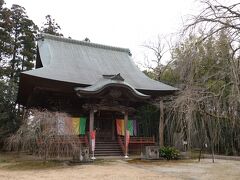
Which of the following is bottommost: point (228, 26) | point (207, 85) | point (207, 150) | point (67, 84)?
point (207, 150)

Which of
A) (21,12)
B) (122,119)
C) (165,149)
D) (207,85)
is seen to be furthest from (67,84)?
(21,12)

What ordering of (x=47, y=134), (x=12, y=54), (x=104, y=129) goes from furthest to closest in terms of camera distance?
(x=12, y=54), (x=104, y=129), (x=47, y=134)

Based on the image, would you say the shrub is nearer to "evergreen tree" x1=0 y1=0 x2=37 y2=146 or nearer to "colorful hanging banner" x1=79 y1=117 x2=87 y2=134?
"colorful hanging banner" x1=79 y1=117 x2=87 y2=134

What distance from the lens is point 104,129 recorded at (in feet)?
60.9

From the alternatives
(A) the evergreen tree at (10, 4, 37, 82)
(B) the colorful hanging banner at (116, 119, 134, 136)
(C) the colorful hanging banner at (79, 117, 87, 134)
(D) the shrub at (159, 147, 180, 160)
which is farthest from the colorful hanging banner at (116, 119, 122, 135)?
(A) the evergreen tree at (10, 4, 37, 82)

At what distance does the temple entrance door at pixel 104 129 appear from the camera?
712 inches

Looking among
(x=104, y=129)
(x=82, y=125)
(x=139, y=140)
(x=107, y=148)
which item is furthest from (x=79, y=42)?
(x=107, y=148)

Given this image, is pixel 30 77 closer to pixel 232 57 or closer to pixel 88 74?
pixel 88 74

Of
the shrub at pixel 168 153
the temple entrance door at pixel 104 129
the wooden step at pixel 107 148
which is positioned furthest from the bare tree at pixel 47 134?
the temple entrance door at pixel 104 129

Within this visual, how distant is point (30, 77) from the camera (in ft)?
50.4

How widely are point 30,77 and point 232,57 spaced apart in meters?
11.6

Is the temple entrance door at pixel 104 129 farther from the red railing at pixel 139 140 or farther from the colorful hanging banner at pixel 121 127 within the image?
the red railing at pixel 139 140

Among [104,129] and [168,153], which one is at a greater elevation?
[104,129]

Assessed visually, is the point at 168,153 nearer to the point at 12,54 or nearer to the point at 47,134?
the point at 47,134
